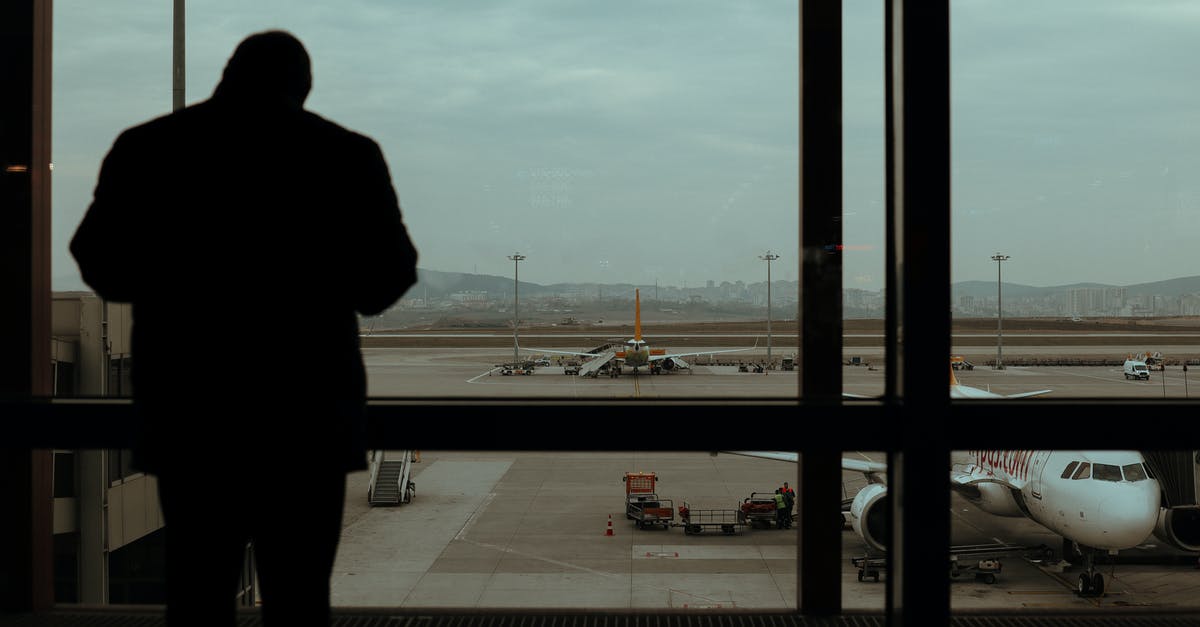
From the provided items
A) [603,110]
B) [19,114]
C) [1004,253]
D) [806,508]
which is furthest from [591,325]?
[19,114]

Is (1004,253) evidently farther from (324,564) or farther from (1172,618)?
(324,564)

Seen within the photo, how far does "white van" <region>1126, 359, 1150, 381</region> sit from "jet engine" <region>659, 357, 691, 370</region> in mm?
1833

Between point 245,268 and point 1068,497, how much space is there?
1102 cm

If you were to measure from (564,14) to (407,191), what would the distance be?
0.98m

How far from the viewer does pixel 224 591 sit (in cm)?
168

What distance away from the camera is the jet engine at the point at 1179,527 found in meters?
5.29

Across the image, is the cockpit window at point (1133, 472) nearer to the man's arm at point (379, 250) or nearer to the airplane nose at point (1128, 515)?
the airplane nose at point (1128, 515)

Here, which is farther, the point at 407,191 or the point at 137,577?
the point at 137,577

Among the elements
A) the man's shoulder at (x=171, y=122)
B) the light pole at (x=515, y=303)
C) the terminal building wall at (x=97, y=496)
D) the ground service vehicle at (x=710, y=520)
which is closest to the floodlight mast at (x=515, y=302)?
the light pole at (x=515, y=303)

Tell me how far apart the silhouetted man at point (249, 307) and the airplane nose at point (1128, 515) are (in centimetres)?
589

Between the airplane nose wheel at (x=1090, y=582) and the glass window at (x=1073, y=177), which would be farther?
the airplane nose wheel at (x=1090, y=582)

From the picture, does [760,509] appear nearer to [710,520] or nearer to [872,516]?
[710,520]

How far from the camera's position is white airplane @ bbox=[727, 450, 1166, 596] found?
3895 millimetres


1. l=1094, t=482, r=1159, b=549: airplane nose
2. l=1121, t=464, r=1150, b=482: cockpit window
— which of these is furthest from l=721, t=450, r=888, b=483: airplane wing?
l=1121, t=464, r=1150, b=482: cockpit window
